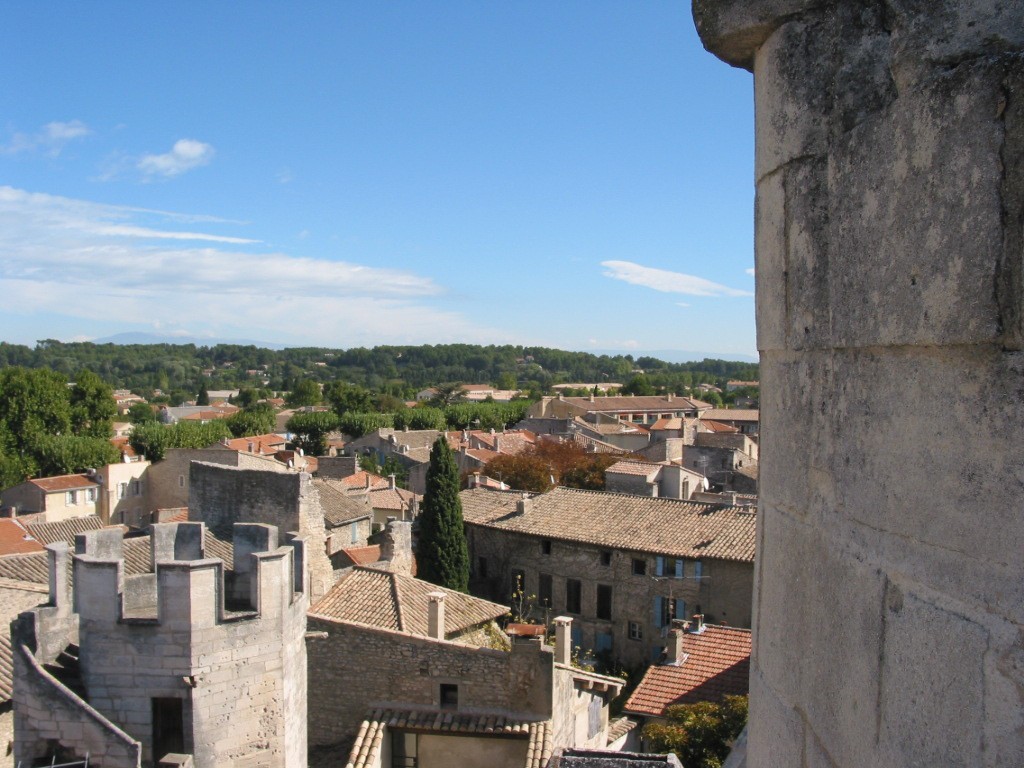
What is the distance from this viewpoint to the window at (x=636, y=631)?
99.7 ft

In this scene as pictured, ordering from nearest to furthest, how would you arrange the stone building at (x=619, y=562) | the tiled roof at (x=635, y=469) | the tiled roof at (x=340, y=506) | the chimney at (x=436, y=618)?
the chimney at (x=436, y=618) < the stone building at (x=619, y=562) < the tiled roof at (x=340, y=506) < the tiled roof at (x=635, y=469)

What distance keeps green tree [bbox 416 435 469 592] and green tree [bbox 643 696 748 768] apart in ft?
51.4

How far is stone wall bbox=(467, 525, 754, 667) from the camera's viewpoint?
2912 cm

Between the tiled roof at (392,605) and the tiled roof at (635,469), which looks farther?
the tiled roof at (635,469)

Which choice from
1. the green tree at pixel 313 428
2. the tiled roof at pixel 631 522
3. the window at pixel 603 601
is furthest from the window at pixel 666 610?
the green tree at pixel 313 428

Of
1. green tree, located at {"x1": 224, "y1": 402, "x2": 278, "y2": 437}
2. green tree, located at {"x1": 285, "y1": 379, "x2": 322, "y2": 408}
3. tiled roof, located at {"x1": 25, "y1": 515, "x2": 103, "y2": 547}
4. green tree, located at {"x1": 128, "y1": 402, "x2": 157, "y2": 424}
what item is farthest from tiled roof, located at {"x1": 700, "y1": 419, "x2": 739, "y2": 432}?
green tree, located at {"x1": 285, "y1": 379, "x2": 322, "y2": 408}

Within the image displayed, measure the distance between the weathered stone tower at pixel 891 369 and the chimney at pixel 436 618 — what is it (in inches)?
705

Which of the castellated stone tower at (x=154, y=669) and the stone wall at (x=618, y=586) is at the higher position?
the castellated stone tower at (x=154, y=669)

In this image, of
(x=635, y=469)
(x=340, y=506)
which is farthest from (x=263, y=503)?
(x=635, y=469)

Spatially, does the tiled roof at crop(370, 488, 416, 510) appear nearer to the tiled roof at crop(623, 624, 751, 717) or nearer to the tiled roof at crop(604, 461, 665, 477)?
the tiled roof at crop(604, 461, 665, 477)

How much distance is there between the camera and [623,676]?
27.7 meters

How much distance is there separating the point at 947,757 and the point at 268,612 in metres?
9.98

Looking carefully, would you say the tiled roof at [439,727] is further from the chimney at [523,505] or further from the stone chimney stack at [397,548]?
the chimney at [523,505]

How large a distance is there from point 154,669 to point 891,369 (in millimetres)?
10251
